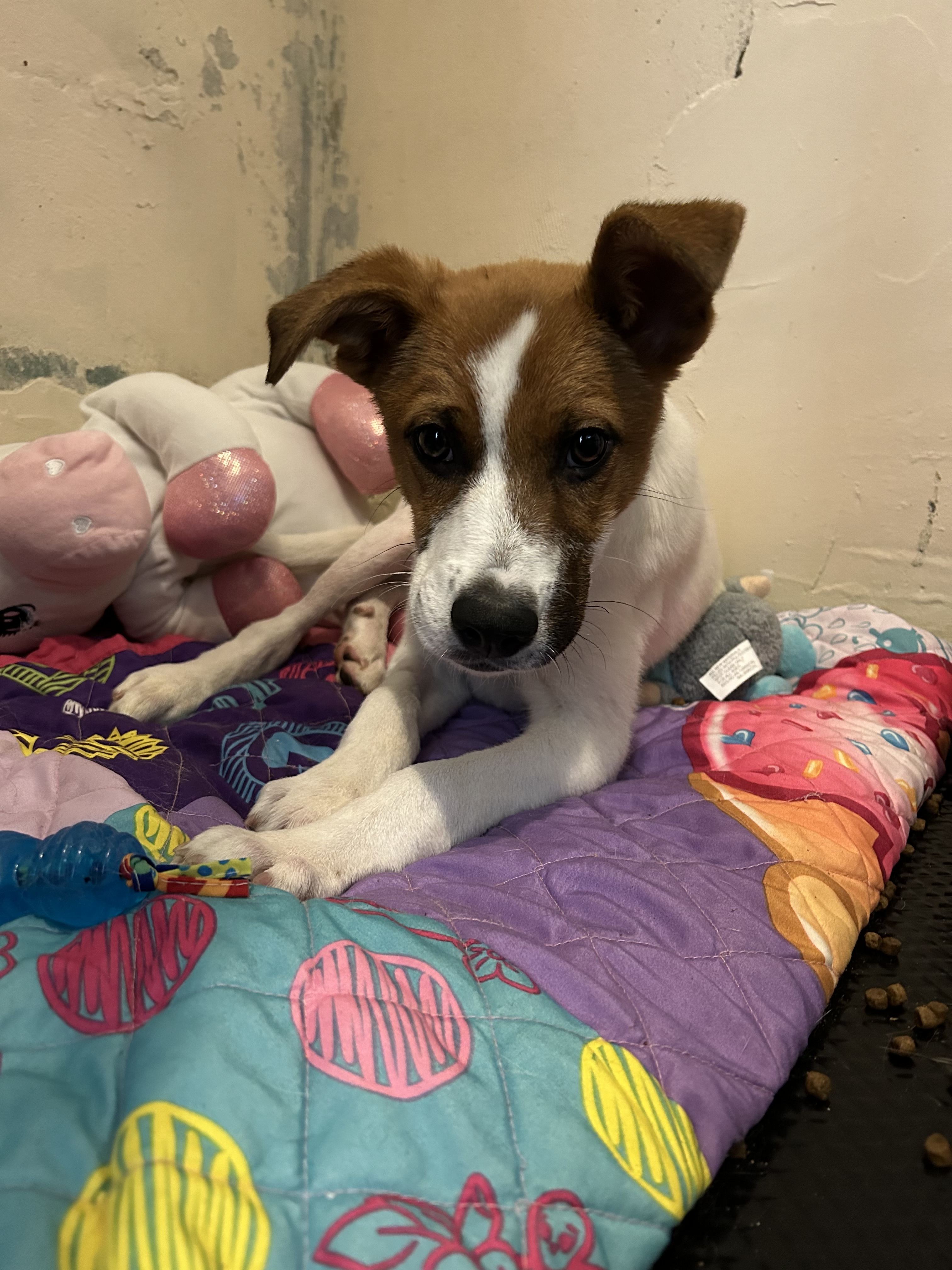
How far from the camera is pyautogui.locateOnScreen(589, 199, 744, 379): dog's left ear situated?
139 centimetres

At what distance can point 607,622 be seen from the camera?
76.9 inches

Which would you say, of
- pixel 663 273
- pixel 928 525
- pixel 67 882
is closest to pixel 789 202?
pixel 928 525

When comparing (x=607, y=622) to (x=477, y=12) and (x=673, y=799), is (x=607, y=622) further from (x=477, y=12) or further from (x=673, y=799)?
(x=477, y=12)

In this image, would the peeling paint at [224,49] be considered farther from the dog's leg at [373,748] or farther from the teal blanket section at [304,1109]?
the teal blanket section at [304,1109]

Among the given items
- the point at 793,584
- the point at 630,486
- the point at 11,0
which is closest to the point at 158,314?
the point at 11,0

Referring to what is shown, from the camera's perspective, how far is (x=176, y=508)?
2.56m

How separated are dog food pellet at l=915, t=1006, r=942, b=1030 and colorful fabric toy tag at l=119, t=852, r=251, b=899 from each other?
1.11 m

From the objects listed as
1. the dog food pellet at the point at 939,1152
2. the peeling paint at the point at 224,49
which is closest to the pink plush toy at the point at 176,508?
the peeling paint at the point at 224,49

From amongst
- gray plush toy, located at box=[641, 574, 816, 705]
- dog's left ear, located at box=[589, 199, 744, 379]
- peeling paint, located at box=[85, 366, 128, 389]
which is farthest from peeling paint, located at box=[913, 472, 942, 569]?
peeling paint, located at box=[85, 366, 128, 389]

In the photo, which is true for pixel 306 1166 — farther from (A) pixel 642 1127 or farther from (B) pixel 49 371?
(B) pixel 49 371

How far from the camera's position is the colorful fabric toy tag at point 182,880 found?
111 centimetres

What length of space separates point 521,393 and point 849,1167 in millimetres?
1370

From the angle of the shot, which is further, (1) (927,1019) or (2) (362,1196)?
(1) (927,1019)

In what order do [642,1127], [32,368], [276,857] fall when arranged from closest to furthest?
[642,1127]
[276,857]
[32,368]
